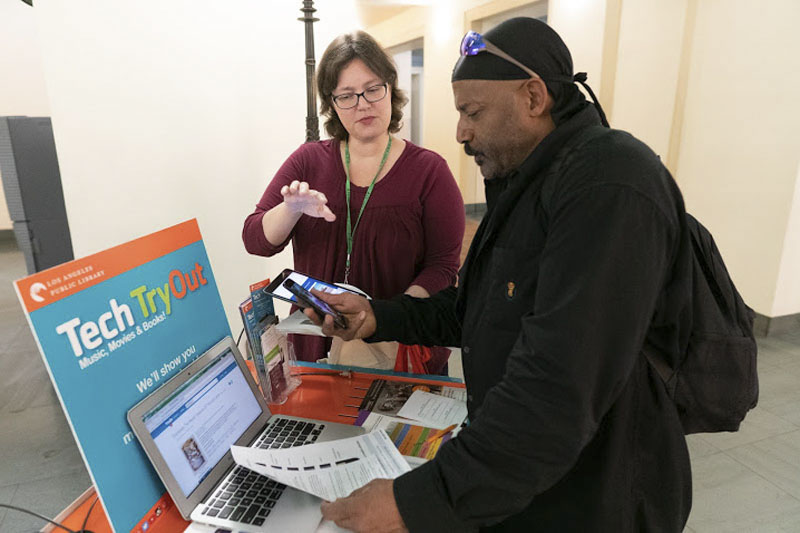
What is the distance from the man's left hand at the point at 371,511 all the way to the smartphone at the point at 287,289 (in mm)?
483

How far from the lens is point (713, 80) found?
3482mm

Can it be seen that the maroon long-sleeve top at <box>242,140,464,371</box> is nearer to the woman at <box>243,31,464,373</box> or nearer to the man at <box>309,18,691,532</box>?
the woman at <box>243,31,464,373</box>

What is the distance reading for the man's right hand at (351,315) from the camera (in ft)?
3.75

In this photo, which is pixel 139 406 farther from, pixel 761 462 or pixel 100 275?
pixel 761 462

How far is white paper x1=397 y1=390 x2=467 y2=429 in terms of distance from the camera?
1125 millimetres

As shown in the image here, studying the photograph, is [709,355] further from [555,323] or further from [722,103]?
[722,103]

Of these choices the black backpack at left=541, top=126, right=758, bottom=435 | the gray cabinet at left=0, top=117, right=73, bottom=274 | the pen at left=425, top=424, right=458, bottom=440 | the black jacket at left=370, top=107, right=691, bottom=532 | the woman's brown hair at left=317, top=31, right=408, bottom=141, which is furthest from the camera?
the gray cabinet at left=0, top=117, right=73, bottom=274

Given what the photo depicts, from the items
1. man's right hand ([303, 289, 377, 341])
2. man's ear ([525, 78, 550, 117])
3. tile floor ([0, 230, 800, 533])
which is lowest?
tile floor ([0, 230, 800, 533])

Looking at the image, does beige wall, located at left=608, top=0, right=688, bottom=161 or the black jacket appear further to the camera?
beige wall, located at left=608, top=0, right=688, bottom=161

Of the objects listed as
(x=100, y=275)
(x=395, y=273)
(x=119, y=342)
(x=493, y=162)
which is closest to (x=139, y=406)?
(x=119, y=342)

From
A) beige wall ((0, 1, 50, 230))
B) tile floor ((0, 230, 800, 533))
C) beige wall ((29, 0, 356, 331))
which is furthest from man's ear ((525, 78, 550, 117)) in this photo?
beige wall ((0, 1, 50, 230))

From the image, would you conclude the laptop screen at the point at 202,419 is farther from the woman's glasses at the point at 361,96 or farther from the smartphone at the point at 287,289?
the woman's glasses at the point at 361,96

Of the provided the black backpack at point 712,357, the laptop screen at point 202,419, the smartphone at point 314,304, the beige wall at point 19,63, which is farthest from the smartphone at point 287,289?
the beige wall at point 19,63

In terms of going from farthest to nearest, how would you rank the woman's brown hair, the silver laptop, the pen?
the woman's brown hair → the pen → the silver laptop
